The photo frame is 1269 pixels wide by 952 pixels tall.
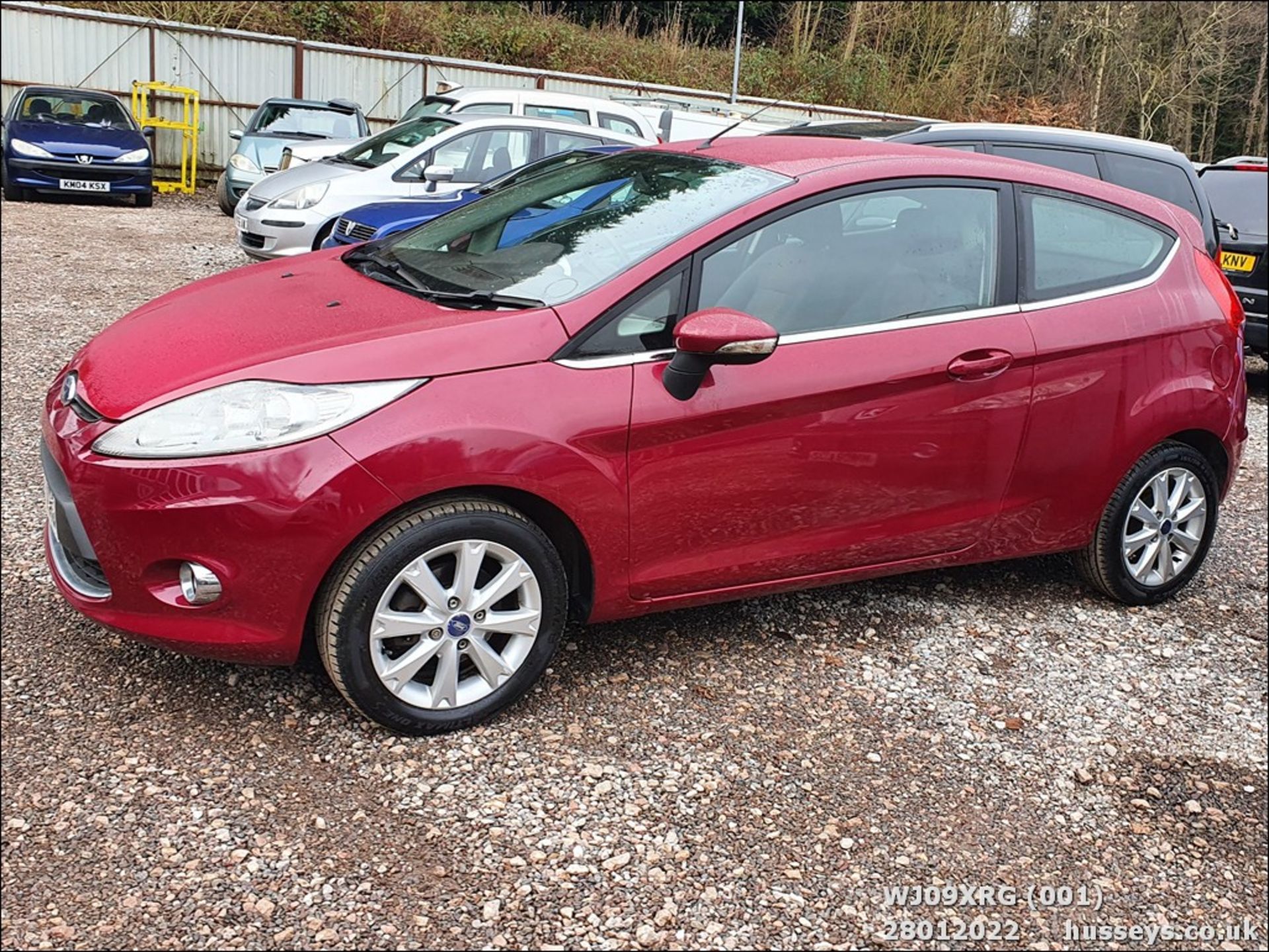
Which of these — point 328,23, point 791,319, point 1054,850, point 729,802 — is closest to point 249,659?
point 729,802

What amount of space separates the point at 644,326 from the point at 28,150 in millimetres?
14485

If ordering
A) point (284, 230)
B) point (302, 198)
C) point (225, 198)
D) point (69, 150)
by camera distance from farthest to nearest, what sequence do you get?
point (225, 198)
point (69, 150)
point (302, 198)
point (284, 230)

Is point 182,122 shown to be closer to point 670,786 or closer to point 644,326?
point 644,326

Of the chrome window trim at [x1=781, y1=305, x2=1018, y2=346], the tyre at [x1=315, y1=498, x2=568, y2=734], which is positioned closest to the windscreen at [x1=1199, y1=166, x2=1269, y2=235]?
A: the chrome window trim at [x1=781, y1=305, x2=1018, y2=346]

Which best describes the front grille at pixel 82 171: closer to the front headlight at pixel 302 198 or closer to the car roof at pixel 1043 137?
the front headlight at pixel 302 198

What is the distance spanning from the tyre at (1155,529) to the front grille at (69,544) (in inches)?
137

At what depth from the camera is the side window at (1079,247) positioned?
4.28 m

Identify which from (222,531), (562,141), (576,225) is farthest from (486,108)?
(222,531)

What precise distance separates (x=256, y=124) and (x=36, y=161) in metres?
3.14

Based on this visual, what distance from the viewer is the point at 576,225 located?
3992 millimetres

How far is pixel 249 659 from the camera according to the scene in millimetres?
3314

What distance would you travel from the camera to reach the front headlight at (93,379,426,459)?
10.3ft

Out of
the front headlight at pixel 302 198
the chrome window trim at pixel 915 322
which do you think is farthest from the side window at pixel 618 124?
the chrome window trim at pixel 915 322

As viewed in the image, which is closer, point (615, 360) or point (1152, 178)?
point (615, 360)
